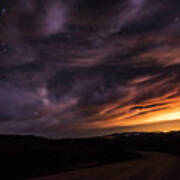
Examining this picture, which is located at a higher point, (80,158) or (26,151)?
(26,151)

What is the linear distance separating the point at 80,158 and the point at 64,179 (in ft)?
52.1

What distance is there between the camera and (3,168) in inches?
782

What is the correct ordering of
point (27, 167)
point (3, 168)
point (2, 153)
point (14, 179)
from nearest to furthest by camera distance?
point (14, 179), point (3, 168), point (27, 167), point (2, 153)

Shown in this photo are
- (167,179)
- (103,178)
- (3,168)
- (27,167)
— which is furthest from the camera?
(27,167)

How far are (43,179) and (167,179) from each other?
8.99 m

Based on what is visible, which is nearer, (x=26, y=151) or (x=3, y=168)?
(x=3, y=168)

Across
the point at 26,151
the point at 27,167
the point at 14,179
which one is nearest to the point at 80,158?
the point at 26,151

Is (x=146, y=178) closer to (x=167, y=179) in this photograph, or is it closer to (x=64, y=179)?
(x=167, y=179)

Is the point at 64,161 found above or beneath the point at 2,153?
beneath

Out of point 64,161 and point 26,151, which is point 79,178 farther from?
point 26,151

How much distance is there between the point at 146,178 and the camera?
559 inches

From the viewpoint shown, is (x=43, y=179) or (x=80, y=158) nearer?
(x=43, y=179)

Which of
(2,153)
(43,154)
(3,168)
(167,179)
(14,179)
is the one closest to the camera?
(167,179)

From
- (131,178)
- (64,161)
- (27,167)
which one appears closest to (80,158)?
(64,161)
